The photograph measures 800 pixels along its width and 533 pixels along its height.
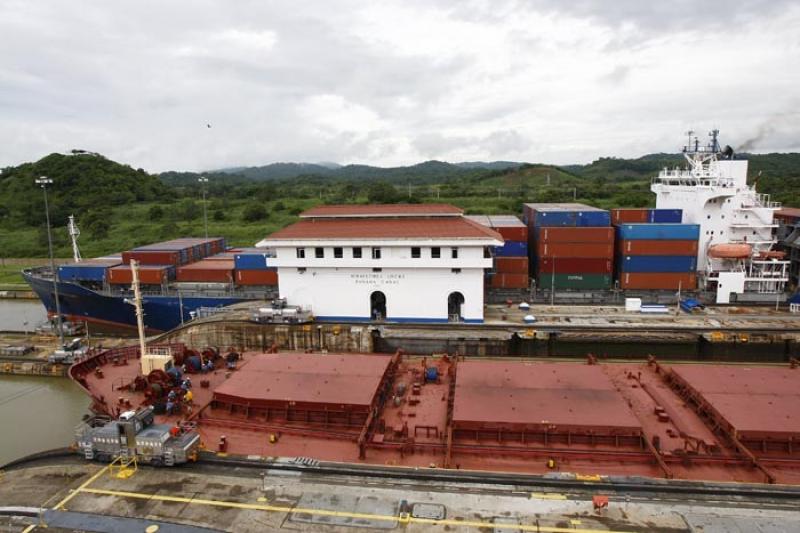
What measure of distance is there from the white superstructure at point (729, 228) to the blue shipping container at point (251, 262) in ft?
81.4

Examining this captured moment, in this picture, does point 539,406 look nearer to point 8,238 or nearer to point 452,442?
point 452,442

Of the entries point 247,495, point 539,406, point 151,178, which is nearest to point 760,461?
point 539,406

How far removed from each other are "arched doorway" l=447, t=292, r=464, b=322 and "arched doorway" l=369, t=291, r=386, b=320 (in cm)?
338

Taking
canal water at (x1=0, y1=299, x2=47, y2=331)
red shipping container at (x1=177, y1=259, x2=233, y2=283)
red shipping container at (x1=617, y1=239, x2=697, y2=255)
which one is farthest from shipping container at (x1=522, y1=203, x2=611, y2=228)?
canal water at (x1=0, y1=299, x2=47, y2=331)

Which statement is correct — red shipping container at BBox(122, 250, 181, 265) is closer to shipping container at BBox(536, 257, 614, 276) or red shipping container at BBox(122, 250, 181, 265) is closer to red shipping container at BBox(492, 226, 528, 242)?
red shipping container at BBox(492, 226, 528, 242)

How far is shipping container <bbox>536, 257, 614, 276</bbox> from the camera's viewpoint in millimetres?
26578

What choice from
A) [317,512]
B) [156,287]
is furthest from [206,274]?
[317,512]

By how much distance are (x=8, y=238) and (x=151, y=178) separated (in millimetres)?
44190

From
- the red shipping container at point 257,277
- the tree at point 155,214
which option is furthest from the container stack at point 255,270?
the tree at point 155,214

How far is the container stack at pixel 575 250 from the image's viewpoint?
2636 cm

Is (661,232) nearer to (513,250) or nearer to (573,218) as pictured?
(573,218)

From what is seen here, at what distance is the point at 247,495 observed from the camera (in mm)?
10156

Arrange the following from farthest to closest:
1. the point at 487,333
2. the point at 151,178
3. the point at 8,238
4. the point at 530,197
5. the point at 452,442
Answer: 1. the point at 151,178
2. the point at 530,197
3. the point at 8,238
4. the point at 487,333
5. the point at 452,442

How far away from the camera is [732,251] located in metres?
24.6
